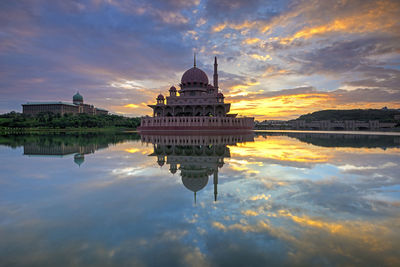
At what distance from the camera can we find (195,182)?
8.72 meters

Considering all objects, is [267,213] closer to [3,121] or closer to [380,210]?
[380,210]

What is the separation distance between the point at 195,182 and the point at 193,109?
175 ft

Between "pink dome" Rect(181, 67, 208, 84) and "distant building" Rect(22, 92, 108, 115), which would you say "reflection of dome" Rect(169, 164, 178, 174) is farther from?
"distant building" Rect(22, 92, 108, 115)

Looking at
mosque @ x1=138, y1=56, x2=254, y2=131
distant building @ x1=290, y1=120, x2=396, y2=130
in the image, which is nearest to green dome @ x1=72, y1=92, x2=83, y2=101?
mosque @ x1=138, y1=56, x2=254, y2=131

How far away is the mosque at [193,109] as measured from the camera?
A: 5272 cm

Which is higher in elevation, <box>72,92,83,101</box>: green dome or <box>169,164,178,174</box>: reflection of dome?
<box>72,92,83,101</box>: green dome

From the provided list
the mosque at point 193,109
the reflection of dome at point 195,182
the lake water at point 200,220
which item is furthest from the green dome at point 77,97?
the reflection of dome at point 195,182

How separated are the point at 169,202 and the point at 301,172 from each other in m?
6.93

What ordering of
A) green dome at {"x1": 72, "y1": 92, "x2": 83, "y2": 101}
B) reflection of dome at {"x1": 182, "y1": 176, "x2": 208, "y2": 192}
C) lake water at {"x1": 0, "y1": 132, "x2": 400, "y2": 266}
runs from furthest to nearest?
green dome at {"x1": 72, "y1": 92, "x2": 83, "y2": 101} < reflection of dome at {"x1": 182, "y1": 176, "x2": 208, "y2": 192} < lake water at {"x1": 0, "y1": 132, "x2": 400, "y2": 266}

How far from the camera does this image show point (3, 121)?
232 feet

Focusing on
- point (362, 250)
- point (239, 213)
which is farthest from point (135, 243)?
point (362, 250)

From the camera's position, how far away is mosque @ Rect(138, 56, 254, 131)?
52719mm

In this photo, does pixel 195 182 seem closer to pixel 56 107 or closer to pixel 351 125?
pixel 351 125

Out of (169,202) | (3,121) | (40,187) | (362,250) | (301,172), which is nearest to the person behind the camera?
(362,250)
